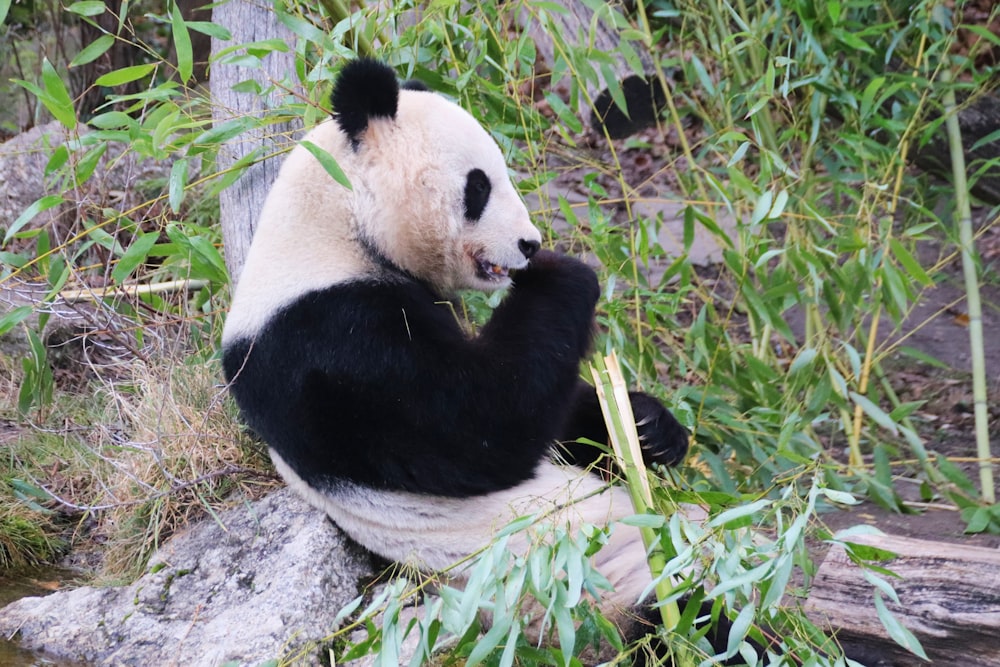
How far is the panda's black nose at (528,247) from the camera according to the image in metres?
2.81

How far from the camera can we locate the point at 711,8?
14.2ft

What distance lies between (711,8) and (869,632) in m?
2.73

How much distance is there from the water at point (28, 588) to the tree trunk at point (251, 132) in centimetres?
126

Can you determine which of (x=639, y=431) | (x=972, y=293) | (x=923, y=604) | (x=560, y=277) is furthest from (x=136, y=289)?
(x=972, y=293)

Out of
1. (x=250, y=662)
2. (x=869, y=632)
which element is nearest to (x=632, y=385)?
(x=869, y=632)

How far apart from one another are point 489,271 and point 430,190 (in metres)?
0.29

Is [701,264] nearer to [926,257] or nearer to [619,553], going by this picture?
[926,257]

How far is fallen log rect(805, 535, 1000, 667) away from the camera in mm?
2535

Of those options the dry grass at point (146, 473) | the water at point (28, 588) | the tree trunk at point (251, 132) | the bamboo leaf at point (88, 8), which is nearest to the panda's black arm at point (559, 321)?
the dry grass at point (146, 473)

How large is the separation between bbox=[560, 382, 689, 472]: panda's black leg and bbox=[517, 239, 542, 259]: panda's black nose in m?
0.45

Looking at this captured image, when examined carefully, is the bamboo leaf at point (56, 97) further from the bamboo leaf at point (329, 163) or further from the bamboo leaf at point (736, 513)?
the bamboo leaf at point (736, 513)

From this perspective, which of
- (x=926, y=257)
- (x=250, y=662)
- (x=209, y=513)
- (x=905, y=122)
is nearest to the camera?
(x=250, y=662)

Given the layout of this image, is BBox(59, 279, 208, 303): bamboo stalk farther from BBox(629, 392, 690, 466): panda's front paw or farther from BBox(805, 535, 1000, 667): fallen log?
BBox(805, 535, 1000, 667): fallen log

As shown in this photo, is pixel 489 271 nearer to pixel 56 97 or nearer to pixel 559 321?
pixel 559 321
